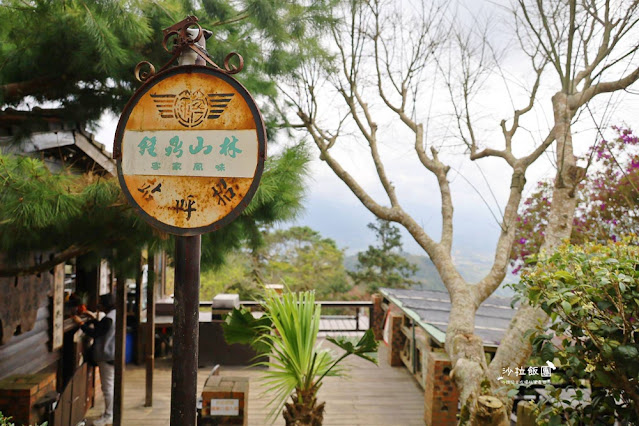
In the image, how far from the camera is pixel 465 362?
393 centimetres

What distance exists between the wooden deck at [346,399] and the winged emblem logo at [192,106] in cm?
402

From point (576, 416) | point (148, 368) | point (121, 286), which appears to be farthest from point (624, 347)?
point (148, 368)

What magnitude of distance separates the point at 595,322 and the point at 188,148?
6.73 ft

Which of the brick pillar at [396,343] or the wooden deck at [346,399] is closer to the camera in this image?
the wooden deck at [346,399]

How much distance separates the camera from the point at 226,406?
141 inches

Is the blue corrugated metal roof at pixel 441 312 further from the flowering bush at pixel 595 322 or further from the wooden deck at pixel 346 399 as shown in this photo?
the flowering bush at pixel 595 322

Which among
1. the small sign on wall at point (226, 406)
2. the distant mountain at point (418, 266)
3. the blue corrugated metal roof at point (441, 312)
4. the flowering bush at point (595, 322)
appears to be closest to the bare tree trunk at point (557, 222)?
the blue corrugated metal roof at point (441, 312)

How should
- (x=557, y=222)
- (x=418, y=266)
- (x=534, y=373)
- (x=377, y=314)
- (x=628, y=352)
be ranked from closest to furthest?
(x=628, y=352) → (x=534, y=373) → (x=557, y=222) → (x=377, y=314) → (x=418, y=266)

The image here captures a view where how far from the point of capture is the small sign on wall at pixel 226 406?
3566mm

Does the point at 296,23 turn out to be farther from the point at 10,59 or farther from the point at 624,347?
the point at 624,347

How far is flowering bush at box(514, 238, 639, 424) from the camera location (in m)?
2.03

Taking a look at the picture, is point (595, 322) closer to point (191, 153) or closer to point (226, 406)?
point (191, 153)

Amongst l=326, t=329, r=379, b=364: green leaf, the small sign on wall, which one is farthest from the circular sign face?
the small sign on wall

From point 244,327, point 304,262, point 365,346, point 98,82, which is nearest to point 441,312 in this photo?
point 365,346
